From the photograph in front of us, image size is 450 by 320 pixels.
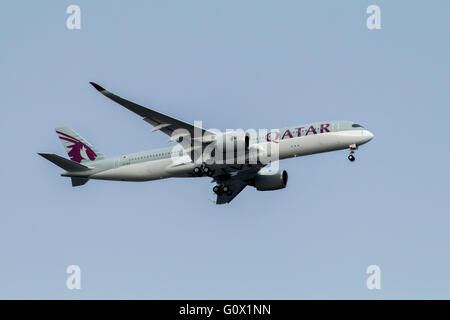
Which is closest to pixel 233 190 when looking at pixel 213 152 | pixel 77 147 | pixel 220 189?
pixel 220 189

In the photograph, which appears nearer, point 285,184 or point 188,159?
point 188,159

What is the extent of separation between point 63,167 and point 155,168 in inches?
293

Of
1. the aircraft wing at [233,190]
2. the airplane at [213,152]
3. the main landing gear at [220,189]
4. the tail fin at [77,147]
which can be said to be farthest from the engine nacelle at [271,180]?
the tail fin at [77,147]

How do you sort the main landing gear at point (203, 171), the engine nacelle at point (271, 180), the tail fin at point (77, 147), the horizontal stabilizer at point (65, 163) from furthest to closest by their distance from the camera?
the tail fin at point (77, 147)
the engine nacelle at point (271, 180)
the horizontal stabilizer at point (65, 163)
the main landing gear at point (203, 171)

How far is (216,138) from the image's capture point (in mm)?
54781

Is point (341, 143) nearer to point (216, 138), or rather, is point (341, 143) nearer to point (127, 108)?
point (216, 138)

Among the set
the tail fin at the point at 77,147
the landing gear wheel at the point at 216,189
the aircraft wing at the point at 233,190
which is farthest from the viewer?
the tail fin at the point at 77,147

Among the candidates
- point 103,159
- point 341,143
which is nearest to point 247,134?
point 341,143

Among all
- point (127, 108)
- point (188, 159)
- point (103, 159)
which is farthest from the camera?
point (103, 159)

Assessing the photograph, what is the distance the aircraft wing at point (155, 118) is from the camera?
5034 cm

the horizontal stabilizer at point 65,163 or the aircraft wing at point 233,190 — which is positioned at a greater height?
the horizontal stabilizer at point 65,163

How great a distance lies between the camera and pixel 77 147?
63.5 metres

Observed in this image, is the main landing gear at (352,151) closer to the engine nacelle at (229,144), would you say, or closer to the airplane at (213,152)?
the airplane at (213,152)

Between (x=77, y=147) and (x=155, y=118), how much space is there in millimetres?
12610
